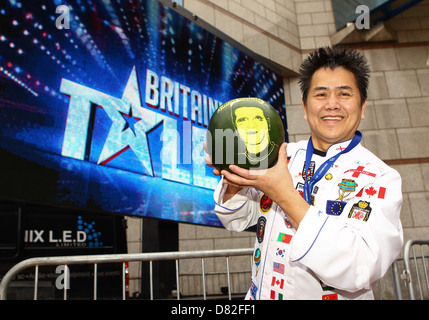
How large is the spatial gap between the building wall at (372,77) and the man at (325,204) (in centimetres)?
598

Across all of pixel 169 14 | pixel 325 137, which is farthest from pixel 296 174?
pixel 169 14

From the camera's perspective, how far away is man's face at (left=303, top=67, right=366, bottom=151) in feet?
5.04

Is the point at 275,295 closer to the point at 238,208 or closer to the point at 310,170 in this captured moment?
the point at 238,208

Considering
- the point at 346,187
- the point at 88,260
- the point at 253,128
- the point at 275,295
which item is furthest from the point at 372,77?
the point at 275,295

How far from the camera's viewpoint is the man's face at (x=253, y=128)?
1316 mm

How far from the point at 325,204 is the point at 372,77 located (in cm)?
795

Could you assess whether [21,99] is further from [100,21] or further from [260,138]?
[260,138]

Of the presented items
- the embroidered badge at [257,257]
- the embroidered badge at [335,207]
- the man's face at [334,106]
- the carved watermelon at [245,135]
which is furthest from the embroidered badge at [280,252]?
the man's face at [334,106]

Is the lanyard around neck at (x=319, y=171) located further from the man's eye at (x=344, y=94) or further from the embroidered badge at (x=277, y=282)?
the embroidered badge at (x=277, y=282)

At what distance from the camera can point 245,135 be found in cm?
133

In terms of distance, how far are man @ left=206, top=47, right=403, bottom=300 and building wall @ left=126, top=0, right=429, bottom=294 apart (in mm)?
5983

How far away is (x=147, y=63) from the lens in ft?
14.8

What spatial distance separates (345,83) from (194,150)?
3.41 meters

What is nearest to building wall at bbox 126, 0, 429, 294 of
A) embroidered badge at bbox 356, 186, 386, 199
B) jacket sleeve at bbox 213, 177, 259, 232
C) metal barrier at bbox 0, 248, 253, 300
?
metal barrier at bbox 0, 248, 253, 300
